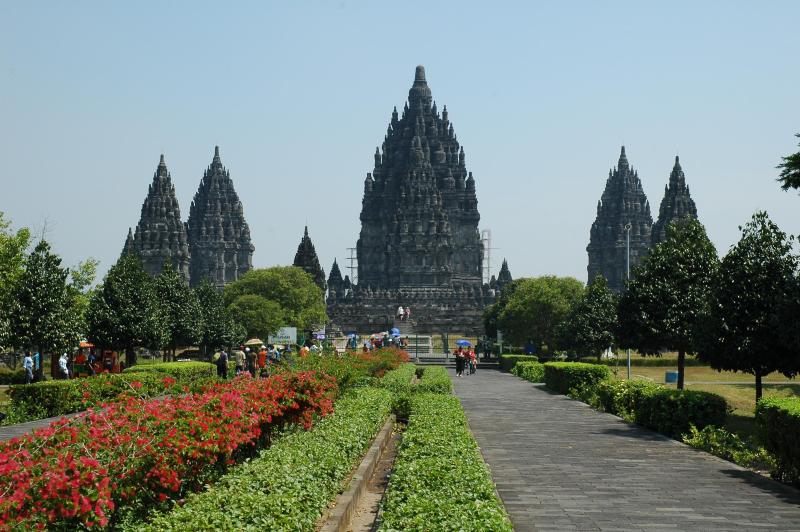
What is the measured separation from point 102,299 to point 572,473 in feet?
147

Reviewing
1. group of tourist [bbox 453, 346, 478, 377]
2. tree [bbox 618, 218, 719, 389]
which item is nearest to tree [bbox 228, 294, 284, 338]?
group of tourist [bbox 453, 346, 478, 377]

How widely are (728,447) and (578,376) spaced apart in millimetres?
17600

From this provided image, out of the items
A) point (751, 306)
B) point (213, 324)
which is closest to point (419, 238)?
point (213, 324)

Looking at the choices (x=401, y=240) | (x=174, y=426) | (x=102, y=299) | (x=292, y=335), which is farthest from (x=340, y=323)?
(x=174, y=426)

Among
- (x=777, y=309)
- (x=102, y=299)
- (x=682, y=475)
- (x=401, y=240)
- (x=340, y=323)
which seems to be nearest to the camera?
(x=682, y=475)

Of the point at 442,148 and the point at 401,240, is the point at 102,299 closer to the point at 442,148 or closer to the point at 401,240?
the point at 401,240

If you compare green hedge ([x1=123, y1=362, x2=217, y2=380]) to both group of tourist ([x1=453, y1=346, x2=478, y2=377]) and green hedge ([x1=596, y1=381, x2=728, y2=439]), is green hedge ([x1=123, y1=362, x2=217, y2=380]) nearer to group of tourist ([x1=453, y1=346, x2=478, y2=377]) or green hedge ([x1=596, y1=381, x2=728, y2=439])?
green hedge ([x1=596, y1=381, x2=728, y2=439])

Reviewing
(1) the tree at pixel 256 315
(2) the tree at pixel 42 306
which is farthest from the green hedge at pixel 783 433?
(1) the tree at pixel 256 315

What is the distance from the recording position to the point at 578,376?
38.0 metres

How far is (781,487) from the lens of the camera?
53.4 ft

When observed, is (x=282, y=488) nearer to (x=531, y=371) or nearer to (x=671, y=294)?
(x=671, y=294)

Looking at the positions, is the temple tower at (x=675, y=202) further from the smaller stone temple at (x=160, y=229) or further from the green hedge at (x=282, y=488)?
the green hedge at (x=282, y=488)

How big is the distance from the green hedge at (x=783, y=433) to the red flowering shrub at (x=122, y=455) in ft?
26.1

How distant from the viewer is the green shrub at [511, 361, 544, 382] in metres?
51.1
